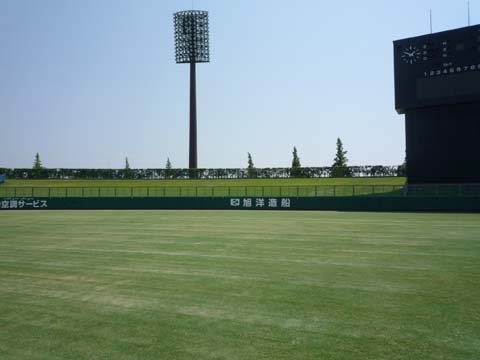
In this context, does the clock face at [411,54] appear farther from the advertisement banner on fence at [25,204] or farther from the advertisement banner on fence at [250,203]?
the advertisement banner on fence at [25,204]

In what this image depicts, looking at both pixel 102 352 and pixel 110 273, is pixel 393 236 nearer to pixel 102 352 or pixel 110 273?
pixel 110 273

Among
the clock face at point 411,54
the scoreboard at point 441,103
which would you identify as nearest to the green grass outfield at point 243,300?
the scoreboard at point 441,103

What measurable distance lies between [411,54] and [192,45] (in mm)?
60379

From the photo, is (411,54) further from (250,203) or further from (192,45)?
(192,45)

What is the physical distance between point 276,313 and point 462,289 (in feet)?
14.4

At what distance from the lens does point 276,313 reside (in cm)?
758

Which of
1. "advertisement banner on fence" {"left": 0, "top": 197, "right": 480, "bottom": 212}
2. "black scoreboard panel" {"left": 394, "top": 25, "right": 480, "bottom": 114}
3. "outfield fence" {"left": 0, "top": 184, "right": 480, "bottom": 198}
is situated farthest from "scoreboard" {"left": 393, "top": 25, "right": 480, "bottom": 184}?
"advertisement banner on fence" {"left": 0, "top": 197, "right": 480, "bottom": 212}

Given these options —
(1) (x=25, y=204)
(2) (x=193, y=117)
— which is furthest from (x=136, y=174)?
(1) (x=25, y=204)

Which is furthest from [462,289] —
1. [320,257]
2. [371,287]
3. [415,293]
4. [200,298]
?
[200,298]

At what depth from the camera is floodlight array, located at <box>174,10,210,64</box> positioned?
85.6 metres

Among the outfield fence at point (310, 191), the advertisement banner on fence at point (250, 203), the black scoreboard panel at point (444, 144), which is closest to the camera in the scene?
the black scoreboard panel at point (444, 144)

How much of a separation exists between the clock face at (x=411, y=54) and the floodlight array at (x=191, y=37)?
59078mm

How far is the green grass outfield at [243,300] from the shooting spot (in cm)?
608

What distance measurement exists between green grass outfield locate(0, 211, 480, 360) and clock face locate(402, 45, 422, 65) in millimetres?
21901
